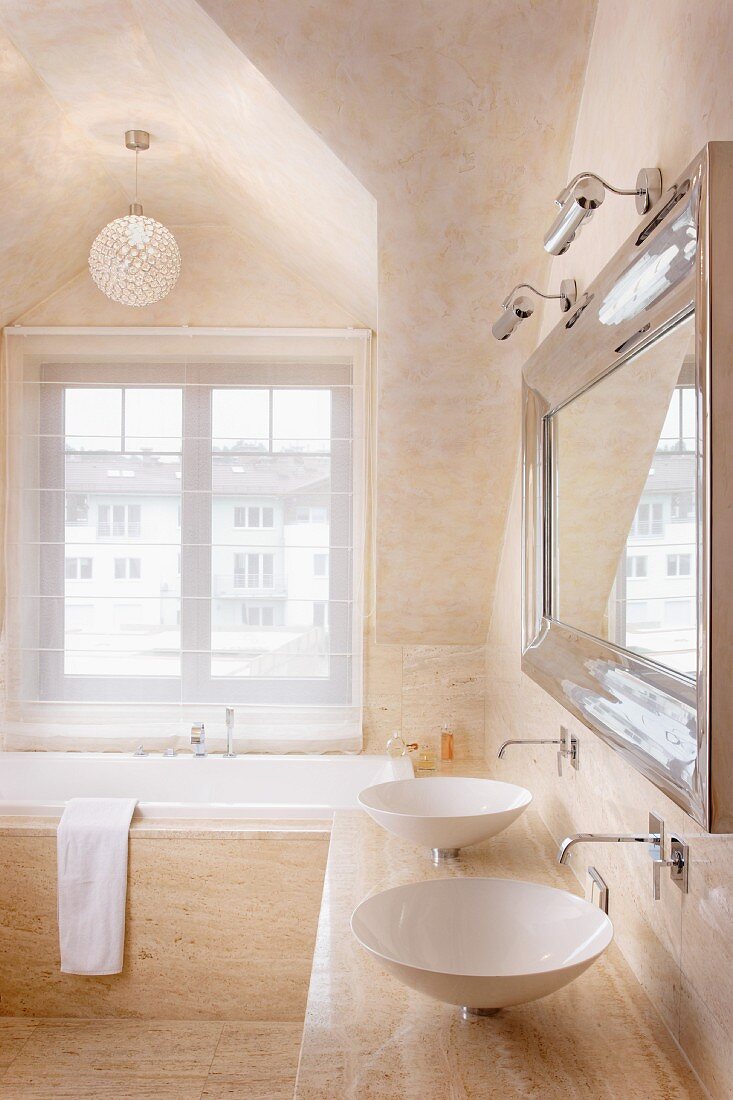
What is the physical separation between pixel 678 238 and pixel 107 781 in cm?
Result: 309

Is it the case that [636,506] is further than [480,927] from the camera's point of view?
No

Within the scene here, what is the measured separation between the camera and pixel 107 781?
3424 millimetres

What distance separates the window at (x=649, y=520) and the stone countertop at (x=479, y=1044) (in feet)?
2.31

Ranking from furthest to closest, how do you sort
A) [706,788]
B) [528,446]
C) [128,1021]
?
[128,1021] → [528,446] → [706,788]

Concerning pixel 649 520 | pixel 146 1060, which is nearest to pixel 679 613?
pixel 649 520

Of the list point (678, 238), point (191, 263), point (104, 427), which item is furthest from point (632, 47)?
point (104, 427)

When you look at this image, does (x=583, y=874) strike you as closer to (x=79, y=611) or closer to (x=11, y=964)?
(x=11, y=964)

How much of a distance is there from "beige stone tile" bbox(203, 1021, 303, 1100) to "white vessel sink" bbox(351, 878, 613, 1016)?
1.35 metres

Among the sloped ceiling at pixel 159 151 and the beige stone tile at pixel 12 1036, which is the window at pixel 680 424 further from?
the beige stone tile at pixel 12 1036

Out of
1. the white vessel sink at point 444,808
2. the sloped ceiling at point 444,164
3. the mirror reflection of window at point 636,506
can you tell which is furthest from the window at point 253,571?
the mirror reflection of window at point 636,506

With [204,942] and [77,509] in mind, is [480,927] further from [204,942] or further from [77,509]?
[77,509]

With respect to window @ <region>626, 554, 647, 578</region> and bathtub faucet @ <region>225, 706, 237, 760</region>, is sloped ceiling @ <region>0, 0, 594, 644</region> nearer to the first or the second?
bathtub faucet @ <region>225, 706, 237, 760</region>

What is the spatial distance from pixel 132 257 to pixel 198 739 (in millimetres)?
1831

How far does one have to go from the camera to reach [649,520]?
3.99ft
